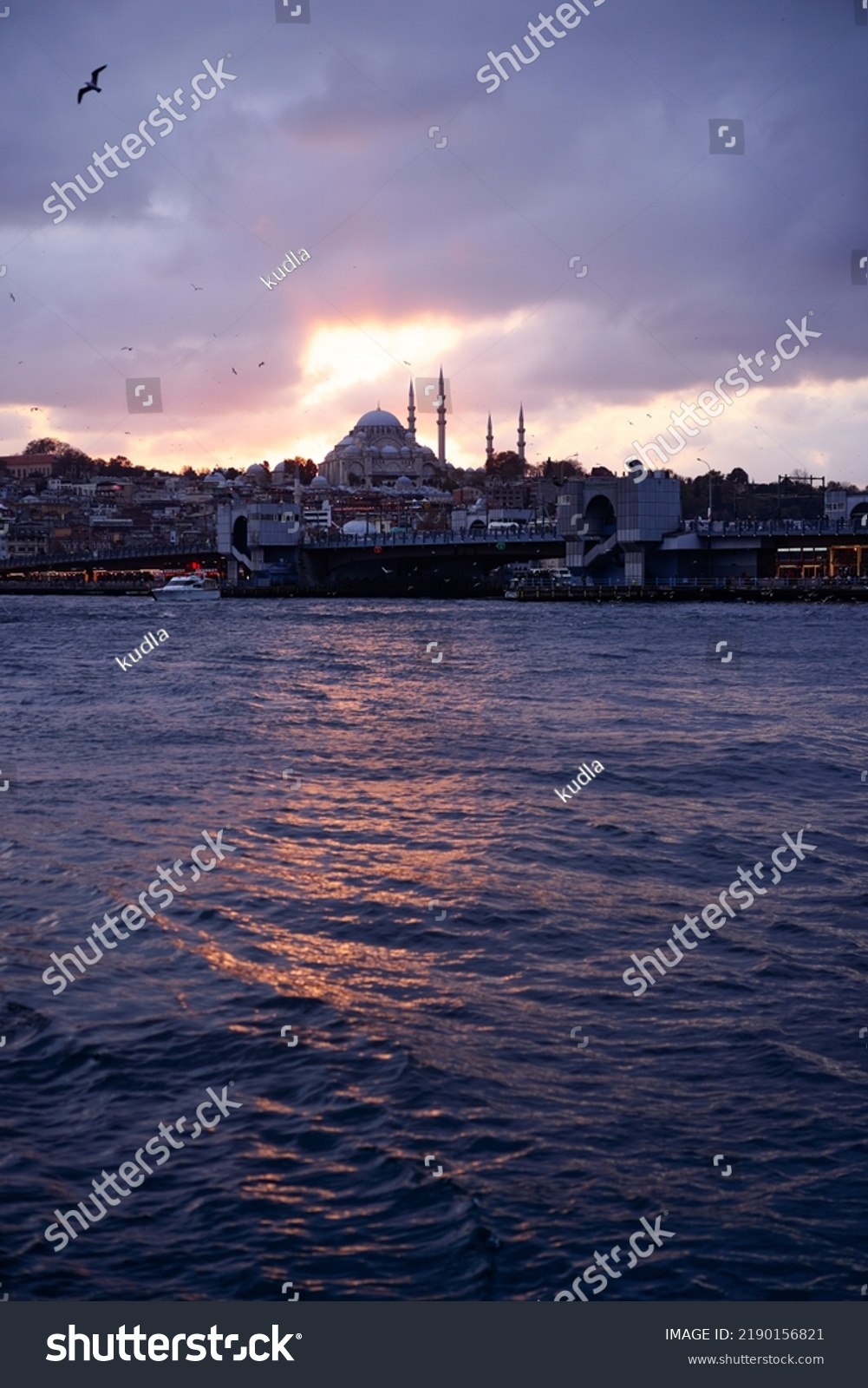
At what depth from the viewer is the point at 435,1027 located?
862 cm

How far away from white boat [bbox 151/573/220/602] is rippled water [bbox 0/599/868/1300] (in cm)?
7189

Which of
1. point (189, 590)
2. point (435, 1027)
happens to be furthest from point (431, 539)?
point (435, 1027)

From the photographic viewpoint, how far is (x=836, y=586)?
7669cm

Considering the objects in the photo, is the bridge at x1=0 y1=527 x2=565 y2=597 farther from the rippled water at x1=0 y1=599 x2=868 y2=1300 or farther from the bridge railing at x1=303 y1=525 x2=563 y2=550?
the rippled water at x1=0 y1=599 x2=868 y2=1300

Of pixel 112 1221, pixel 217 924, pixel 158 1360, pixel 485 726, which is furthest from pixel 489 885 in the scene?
pixel 485 726

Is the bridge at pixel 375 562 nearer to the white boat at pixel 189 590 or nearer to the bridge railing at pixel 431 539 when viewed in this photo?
the bridge railing at pixel 431 539

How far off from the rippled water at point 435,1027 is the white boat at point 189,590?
71.9 metres

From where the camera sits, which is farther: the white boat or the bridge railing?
the white boat

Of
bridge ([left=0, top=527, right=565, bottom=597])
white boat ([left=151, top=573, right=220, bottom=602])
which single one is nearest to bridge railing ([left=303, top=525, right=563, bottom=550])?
bridge ([left=0, top=527, right=565, bottom=597])

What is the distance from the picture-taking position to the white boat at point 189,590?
301 feet

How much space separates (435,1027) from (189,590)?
86.3 metres

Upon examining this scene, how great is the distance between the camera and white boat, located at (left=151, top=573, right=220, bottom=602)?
91688mm

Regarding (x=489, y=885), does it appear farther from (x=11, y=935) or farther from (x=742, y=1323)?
(x=742, y=1323)

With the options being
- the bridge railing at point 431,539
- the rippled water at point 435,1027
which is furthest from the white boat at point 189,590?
the rippled water at point 435,1027
